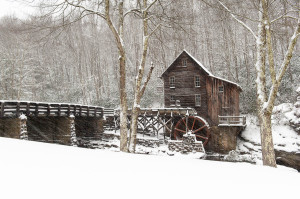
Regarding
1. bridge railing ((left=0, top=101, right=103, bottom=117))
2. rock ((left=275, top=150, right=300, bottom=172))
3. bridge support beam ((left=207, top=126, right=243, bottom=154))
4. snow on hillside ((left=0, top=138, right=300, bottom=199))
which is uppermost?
bridge railing ((left=0, top=101, right=103, bottom=117))

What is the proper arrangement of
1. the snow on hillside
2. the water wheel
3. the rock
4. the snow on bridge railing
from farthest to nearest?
the water wheel
the snow on bridge railing
the rock
the snow on hillside

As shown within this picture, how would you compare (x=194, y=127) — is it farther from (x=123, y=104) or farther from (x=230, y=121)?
(x=123, y=104)

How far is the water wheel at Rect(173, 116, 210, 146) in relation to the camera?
22.3 meters

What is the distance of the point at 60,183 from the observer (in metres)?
3.13

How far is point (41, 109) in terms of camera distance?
1773cm

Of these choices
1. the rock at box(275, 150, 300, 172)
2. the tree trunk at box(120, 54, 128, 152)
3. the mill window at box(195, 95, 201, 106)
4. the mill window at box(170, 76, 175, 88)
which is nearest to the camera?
the tree trunk at box(120, 54, 128, 152)

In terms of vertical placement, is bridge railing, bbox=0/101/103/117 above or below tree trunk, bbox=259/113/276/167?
above

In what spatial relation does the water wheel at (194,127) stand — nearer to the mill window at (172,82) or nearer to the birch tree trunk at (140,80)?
the mill window at (172,82)

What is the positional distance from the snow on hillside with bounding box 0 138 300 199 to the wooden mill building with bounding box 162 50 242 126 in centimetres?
1857

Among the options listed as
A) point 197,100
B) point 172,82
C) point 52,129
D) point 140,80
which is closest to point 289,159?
point 197,100

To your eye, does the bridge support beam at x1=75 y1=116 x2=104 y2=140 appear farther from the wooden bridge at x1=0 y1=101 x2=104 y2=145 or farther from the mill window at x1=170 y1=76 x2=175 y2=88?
the mill window at x1=170 y1=76 x2=175 y2=88

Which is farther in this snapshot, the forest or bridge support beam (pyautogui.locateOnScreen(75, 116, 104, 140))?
bridge support beam (pyautogui.locateOnScreen(75, 116, 104, 140))

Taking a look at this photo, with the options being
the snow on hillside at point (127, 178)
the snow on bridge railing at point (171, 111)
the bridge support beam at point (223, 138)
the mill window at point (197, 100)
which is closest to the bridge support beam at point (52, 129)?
the snow on bridge railing at point (171, 111)

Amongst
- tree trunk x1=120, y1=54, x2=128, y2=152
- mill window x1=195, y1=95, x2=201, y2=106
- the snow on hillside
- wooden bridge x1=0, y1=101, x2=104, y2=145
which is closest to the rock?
mill window x1=195, y1=95, x2=201, y2=106
